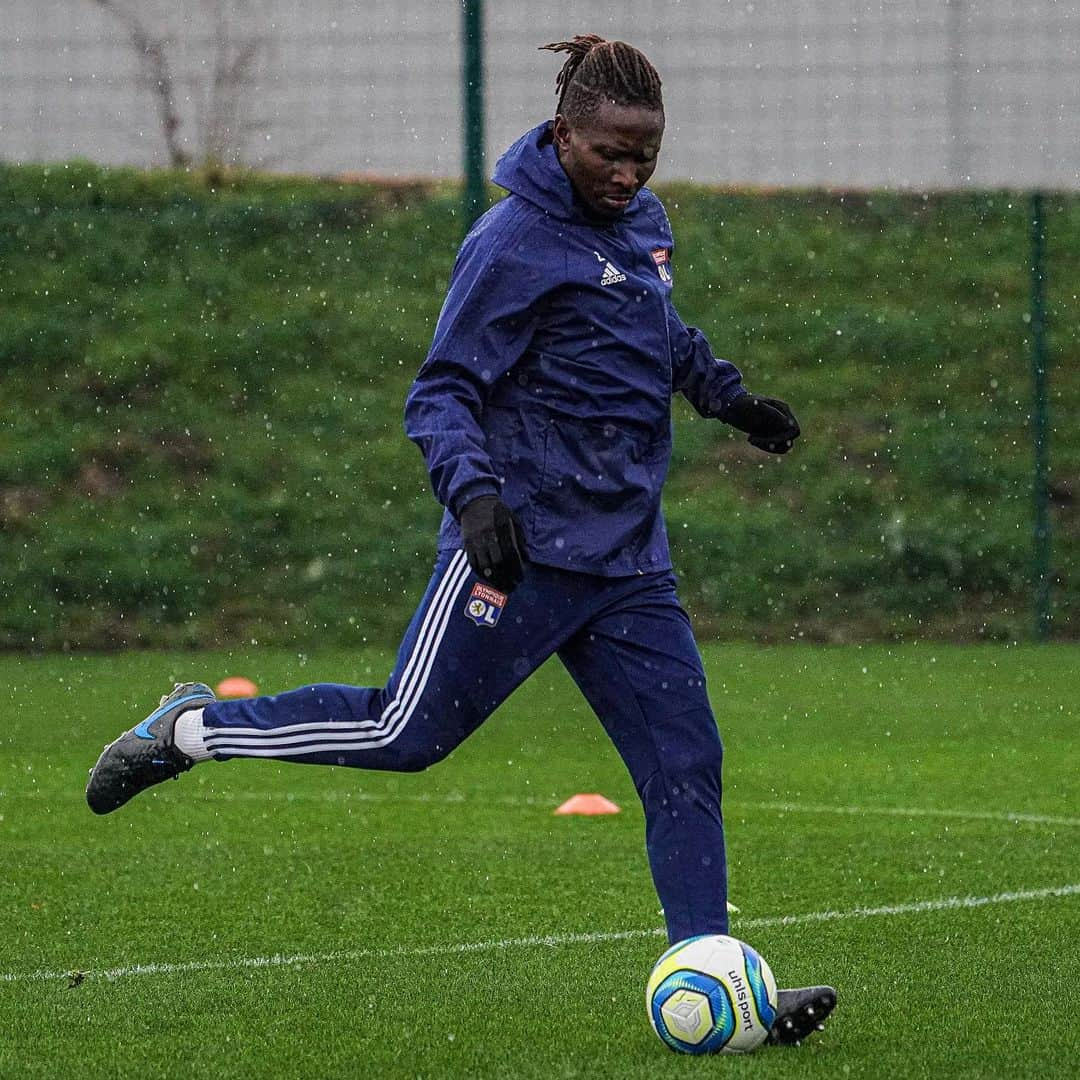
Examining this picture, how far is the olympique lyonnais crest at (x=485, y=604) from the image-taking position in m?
4.38

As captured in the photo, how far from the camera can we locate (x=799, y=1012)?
4.25 metres

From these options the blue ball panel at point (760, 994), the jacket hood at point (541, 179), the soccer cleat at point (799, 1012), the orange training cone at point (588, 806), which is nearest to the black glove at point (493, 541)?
the jacket hood at point (541, 179)

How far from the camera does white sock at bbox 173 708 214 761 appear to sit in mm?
4668

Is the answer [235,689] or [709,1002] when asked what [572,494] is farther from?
[235,689]

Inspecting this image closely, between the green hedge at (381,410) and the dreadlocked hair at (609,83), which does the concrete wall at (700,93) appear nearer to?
the green hedge at (381,410)

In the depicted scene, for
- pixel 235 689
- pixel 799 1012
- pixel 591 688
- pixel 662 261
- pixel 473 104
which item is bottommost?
pixel 235 689

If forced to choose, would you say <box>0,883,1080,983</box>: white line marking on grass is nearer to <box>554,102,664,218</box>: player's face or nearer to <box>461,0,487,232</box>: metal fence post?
<box>554,102,664,218</box>: player's face

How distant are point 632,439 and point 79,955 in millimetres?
2175

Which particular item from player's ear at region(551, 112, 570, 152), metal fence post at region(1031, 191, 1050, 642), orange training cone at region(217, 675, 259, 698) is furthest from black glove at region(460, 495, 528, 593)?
metal fence post at region(1031, 191, 1050, 642)

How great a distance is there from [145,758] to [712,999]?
147 cm

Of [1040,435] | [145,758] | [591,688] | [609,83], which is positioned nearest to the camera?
[609,83]

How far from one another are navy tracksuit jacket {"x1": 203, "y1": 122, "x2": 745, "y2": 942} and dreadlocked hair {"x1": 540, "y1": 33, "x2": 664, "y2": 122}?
0.48 feet

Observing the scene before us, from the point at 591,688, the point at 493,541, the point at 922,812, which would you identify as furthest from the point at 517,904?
the point at 922,812

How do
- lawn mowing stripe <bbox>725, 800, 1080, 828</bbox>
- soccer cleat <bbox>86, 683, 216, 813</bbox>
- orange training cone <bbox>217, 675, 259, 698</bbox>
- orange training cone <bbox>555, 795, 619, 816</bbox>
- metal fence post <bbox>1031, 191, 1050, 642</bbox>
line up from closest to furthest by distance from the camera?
1. soccer cleat <bbox>86, 683, 216, 813</bbox>
2. lawn mowing stripe <bbox>725, 800, 1080, 828</bbox>
3. orange training cone <bbox>555, 795, 619, 816</bbox>
4. orange training cone <bbox>217, 675, 259, 698</bbox>
5. metal fence post <bbox>1031, 191, 1050, 642</bbox>
